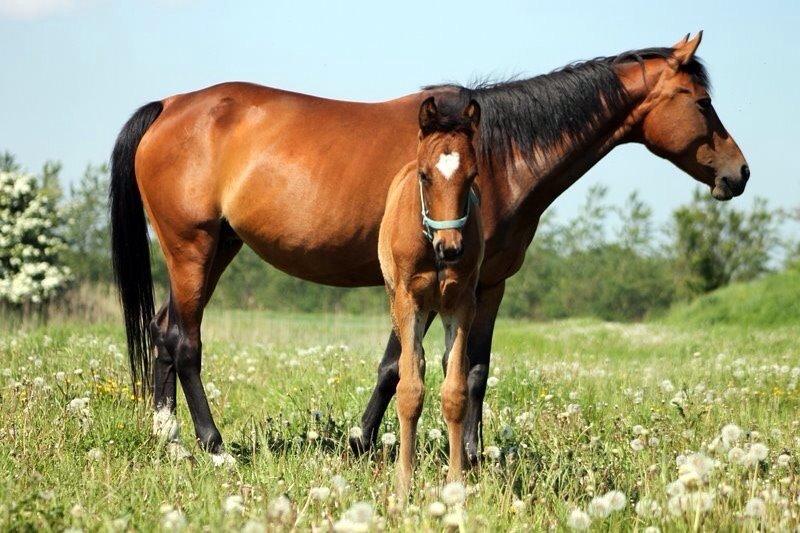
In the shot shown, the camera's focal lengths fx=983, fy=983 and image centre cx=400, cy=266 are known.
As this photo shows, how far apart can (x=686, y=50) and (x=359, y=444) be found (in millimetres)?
3173

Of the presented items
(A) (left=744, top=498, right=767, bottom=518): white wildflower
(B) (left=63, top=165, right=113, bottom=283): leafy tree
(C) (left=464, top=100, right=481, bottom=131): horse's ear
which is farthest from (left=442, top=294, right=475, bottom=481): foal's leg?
(B) (left=63, top=165, right=113, bottom=283): leafy tree

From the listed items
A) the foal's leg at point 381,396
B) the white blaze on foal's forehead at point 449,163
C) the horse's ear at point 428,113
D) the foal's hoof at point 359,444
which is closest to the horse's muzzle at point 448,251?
the white blaze on foal's forehead at point 449,163

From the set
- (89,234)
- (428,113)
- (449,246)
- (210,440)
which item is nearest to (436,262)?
(449,246)

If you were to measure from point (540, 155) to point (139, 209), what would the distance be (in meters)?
3.01

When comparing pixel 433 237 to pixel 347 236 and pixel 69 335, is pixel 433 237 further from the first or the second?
pixel 69 335

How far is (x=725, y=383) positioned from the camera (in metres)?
8.41

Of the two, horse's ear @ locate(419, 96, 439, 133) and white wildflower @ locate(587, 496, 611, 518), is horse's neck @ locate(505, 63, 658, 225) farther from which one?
white wildflower @ locate(587, 496, 611, 518)

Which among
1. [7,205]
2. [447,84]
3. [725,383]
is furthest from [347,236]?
[7,205]

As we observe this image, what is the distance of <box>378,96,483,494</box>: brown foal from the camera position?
13.5 ft

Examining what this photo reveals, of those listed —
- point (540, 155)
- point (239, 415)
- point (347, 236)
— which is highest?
point (540, 155)

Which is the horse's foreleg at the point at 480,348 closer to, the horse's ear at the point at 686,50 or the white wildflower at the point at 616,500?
the horse's ear at the point at 686,50

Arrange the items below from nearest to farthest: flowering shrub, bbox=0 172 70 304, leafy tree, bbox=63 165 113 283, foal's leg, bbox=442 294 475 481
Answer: foal's leg, bbox=442 294 475 481, flowering shrub, bbox=0 172 70 304, leafy tree, bbox=63 165 113 283

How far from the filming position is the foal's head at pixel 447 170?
402 cm

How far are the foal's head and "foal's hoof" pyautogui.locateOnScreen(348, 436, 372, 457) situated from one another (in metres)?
2.02
